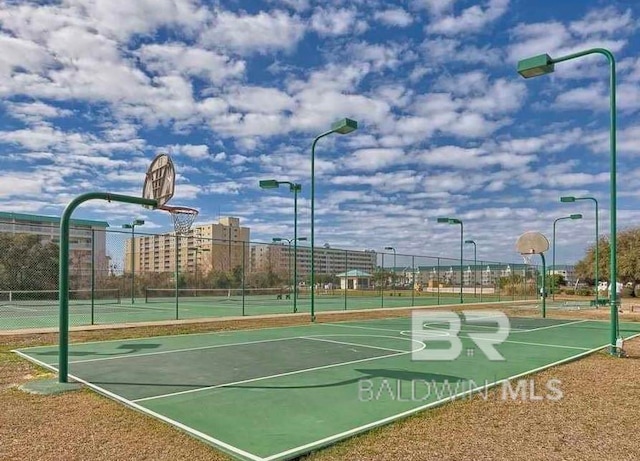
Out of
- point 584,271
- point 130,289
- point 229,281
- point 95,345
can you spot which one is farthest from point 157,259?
point 584,271

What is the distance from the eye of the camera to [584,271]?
187 feet

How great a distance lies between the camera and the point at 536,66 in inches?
398

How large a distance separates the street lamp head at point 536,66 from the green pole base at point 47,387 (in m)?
9.43

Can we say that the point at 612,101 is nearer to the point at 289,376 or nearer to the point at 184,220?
the point at 289,376

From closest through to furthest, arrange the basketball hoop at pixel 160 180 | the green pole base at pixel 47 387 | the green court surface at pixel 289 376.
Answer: the green court surface at pixel 289 376 < the green pole base at pixel 47 387 < the basketball hoop at pixel 160 180

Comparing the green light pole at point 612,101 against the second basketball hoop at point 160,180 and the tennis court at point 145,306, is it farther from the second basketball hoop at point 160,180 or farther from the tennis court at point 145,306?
the tennis court at point 145,306

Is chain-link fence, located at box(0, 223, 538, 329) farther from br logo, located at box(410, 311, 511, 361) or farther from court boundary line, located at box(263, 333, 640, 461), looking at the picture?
court boundary line, located at box(263, 333, 640, 461)

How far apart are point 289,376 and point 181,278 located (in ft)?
74.1

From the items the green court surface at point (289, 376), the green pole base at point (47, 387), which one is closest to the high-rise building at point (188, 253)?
the green court surface at point (289, 376)

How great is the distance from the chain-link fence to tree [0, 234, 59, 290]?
0.04 m

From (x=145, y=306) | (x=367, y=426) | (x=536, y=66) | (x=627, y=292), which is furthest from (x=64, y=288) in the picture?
(x=627, y=292)

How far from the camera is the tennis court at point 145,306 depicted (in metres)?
19.5

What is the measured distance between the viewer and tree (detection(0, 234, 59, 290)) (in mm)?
23578

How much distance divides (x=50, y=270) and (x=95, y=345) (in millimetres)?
14783
